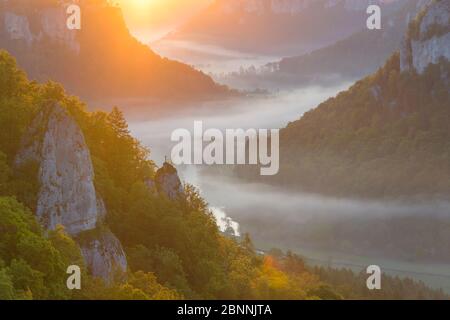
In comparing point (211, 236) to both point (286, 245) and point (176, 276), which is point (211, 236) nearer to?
point (176, 276)

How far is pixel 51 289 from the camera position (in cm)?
3978

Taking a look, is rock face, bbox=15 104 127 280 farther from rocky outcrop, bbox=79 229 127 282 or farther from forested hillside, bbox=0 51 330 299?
forested hillside, bbox=0 51 330 299

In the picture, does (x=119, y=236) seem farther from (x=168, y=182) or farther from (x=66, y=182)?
(x=168, y=182)

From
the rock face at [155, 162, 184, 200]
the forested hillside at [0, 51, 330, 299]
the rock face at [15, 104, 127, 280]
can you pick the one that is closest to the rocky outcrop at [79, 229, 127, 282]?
the rock face at [15, 104, 127, 280]

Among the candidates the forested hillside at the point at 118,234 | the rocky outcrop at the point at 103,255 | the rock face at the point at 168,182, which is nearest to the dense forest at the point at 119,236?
the forested hillside at the point at 118,234

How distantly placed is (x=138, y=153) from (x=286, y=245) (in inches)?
5188

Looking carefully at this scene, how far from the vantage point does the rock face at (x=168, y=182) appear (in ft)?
213

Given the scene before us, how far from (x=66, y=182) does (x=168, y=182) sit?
1749cm

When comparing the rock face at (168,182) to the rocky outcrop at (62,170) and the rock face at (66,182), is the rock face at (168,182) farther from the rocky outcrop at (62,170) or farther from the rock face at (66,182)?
the rocky outcrop at (62,170)

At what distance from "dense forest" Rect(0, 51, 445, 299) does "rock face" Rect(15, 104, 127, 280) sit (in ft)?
2.46

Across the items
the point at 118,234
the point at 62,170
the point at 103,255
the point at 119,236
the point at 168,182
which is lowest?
the point at 103,255

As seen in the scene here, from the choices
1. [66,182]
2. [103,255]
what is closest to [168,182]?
[66,182]

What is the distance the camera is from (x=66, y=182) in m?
48.7

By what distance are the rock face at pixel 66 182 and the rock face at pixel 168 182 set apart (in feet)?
47.2
